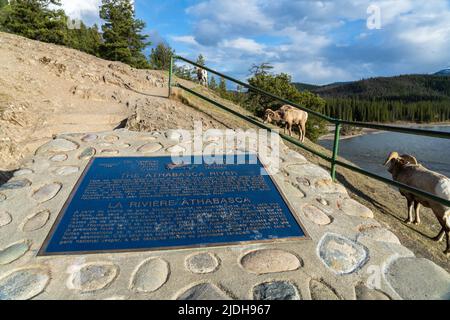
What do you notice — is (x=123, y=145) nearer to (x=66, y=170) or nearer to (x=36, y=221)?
A: (x=66, y=170)

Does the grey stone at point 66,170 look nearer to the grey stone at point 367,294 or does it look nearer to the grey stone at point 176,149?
the grey stone at point 176,149

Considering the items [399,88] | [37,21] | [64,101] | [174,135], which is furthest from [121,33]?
[399,88]

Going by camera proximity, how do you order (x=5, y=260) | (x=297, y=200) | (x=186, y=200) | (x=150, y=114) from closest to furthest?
(x=5, y=260)
(x=186, y=200)
(x=297, y=200)
(x=150, y=114)

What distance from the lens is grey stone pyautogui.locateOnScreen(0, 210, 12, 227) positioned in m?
2.72

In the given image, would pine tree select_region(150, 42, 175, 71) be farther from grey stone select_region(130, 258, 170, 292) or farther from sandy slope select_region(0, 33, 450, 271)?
grey stone select_region(130, 258, 170, 292)

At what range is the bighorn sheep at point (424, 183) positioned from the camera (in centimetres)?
432

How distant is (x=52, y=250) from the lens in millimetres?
2387

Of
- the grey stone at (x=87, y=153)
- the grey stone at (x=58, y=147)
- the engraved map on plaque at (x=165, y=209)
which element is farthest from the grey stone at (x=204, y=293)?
the grey stone at (x=58, y=147)

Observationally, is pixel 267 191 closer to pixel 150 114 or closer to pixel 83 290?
pixel 83 290

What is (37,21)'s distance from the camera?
21.3m

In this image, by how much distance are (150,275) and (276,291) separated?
1.00 metres

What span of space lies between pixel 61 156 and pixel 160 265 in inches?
105

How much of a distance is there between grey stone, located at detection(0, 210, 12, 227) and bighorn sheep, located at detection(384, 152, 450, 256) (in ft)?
16.7

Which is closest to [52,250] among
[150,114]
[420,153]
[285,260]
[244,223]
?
[244,223]
